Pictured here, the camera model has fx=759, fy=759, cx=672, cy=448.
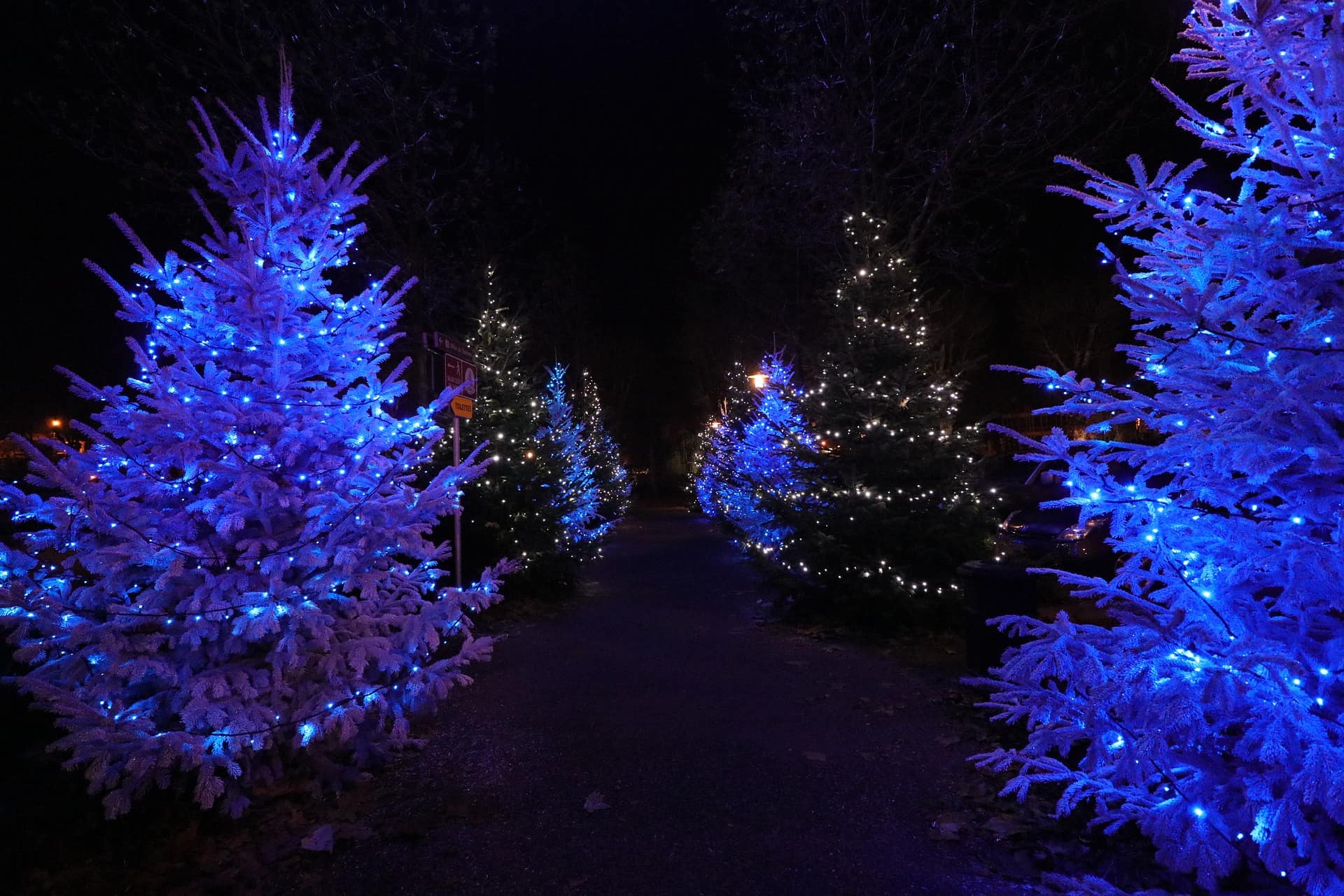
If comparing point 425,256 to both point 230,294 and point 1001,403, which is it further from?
point 1001,403

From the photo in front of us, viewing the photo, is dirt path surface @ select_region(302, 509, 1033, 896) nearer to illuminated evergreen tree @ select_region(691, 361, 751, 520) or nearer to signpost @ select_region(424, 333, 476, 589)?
signpost @ select_region(424, 333, 476, 589)

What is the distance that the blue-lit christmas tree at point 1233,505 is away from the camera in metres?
3.02

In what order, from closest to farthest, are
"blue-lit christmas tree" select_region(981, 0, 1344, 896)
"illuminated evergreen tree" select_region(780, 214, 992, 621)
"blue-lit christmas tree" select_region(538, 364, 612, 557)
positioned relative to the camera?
"blue-lit christmas tree" select_region(981, 0, 1344, 896), "illuminated evergreen tree" select_region(780, 214, 992, 621), "blue-lit christmas tree" select_region(538, 364, 612, 557)

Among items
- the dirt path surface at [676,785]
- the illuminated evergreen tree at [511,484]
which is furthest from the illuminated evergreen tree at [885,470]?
the illuminated evergreen tree at [511,484]

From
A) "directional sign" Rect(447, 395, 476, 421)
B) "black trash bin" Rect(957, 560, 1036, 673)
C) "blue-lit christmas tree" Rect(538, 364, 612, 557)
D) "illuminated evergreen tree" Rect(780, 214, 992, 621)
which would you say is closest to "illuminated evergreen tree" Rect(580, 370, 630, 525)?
"blue-lit christmas tree" Rect(538, 364, 612, 557)

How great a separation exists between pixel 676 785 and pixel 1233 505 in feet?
10.9

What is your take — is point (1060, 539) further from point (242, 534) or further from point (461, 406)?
point (242, 534)

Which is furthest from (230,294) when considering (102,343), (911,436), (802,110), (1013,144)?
(102,343)

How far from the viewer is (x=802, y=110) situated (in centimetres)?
1636

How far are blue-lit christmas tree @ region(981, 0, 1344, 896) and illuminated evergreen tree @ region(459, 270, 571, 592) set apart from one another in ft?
25.8

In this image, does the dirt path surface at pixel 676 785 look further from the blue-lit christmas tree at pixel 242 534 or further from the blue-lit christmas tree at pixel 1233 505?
the blue-lit christmas tree at pixel 1233 505

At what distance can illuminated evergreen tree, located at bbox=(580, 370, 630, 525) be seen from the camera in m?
27.7

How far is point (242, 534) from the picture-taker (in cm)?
452

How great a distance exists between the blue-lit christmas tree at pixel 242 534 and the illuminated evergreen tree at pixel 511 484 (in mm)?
5491
